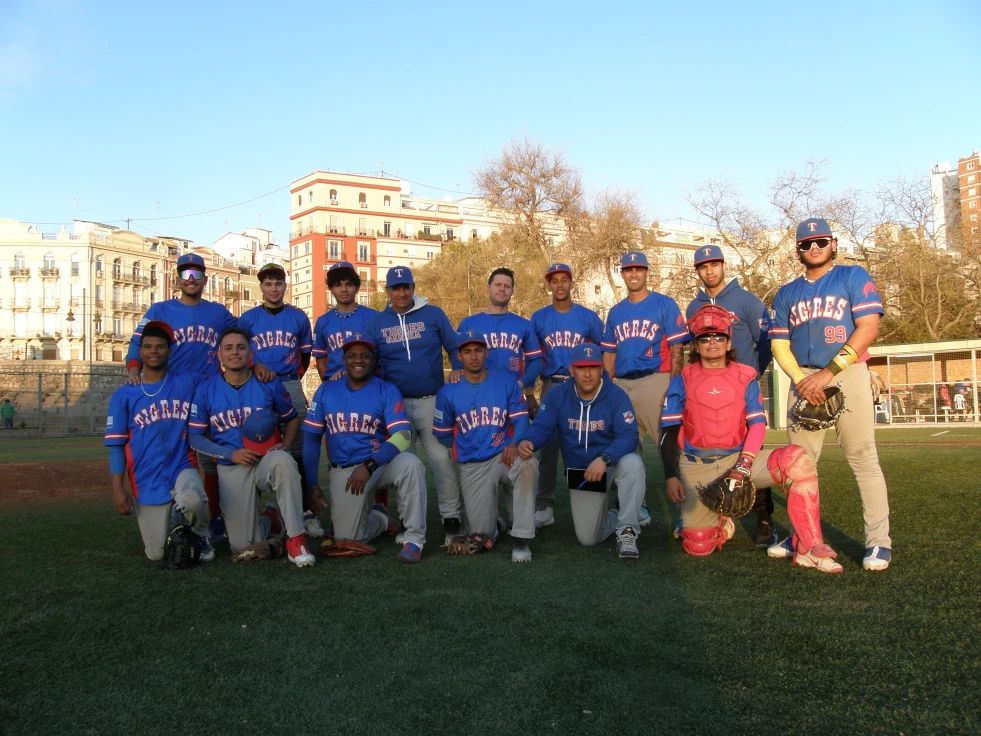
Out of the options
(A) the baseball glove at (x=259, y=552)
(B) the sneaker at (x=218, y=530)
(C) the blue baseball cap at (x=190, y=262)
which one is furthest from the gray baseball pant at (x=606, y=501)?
(C) the blue baseball cap at (x=190, y=262)

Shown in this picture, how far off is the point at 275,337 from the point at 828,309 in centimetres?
451

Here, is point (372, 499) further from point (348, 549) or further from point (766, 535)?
point (766, 535)

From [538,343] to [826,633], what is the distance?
3.97 metres

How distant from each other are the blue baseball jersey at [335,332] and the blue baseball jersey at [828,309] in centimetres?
362

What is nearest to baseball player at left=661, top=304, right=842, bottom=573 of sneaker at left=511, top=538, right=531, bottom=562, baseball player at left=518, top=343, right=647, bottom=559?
baseball player at left=518, top=343, right=647, bottom=559

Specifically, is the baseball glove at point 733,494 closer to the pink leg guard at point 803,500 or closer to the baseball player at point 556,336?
the pink leg guard at point 803,500

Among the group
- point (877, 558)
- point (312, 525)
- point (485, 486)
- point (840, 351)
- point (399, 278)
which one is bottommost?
point (312, 525)

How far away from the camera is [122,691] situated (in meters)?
3.06

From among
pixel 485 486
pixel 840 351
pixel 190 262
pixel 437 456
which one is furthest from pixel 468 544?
pixel 190 262

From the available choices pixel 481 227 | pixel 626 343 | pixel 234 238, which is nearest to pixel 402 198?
pixel 481 227

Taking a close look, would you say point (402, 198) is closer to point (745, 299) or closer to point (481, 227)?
point (481, 227)

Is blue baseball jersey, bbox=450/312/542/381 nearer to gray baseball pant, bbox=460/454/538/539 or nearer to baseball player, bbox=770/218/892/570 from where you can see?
gray baseball pant, bbox=460/454/538/539

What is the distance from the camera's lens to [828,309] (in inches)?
190

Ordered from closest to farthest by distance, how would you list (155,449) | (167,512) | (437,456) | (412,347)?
(167,512) < (155,449) < (437,456) < (412,347)
